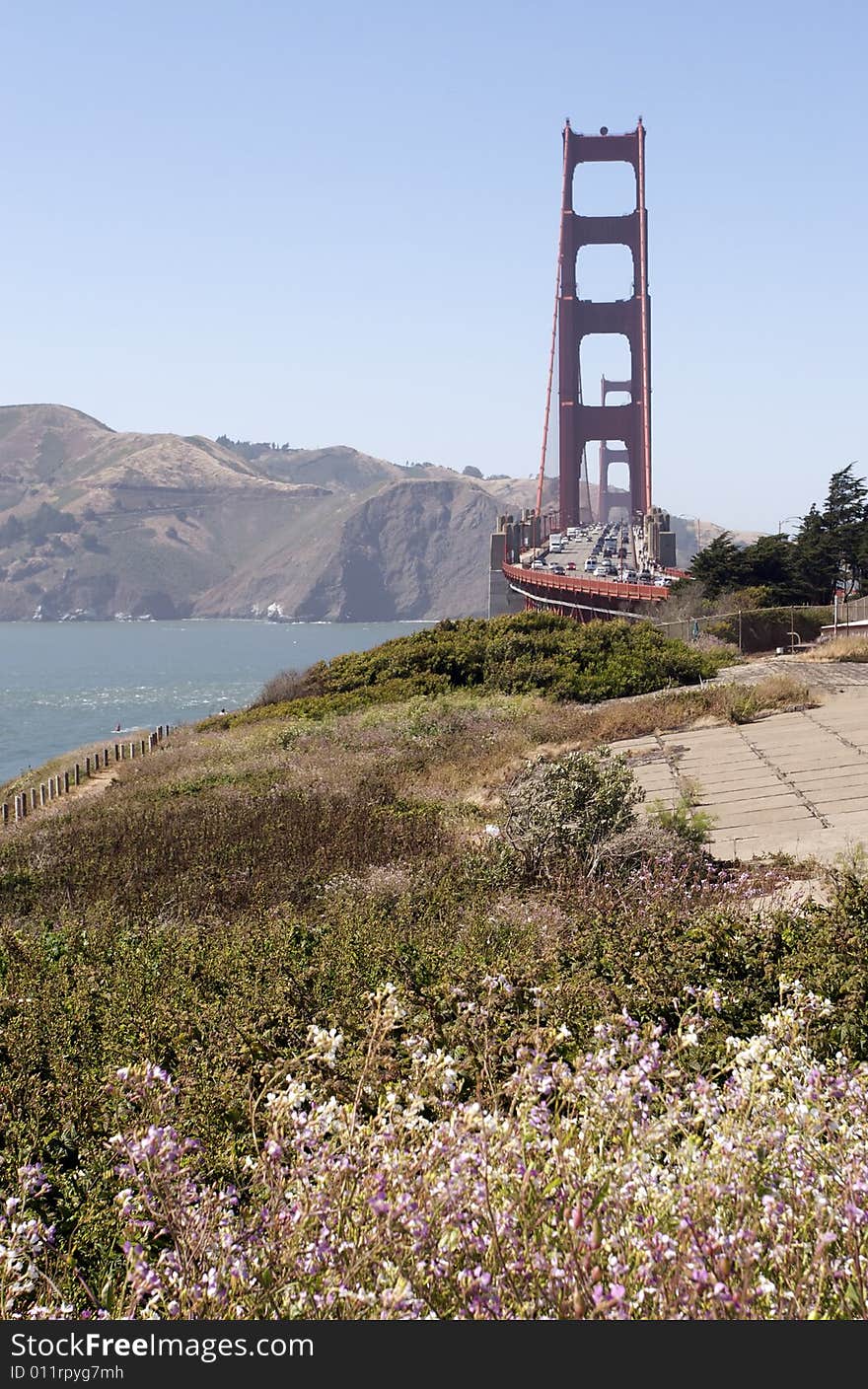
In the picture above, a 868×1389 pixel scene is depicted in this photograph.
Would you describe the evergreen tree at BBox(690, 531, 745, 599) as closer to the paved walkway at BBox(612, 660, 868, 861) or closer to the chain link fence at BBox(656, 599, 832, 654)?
the chain link fence at BBox(656, 599, 832, 654)

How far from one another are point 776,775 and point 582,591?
31.6 metres

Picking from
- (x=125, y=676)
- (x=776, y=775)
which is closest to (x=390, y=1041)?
(x=776, y=775)

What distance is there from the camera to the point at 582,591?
1601 inches

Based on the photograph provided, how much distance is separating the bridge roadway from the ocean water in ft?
36.6

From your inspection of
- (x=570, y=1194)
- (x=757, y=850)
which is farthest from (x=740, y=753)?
(x=570, y=1194)

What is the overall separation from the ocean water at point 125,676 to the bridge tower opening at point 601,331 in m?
25.5

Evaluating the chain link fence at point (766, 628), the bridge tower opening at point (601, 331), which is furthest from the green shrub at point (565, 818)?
the bridge tower opening at point (601, 331)

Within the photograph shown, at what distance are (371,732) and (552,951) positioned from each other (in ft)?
26.6

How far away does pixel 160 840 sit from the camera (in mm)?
8312

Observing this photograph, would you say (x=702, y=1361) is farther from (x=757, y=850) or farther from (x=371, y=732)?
(x=371, y=732)

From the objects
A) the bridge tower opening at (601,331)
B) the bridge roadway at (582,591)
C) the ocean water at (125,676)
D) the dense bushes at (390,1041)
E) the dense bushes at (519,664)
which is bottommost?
the ocean water at (125,676)

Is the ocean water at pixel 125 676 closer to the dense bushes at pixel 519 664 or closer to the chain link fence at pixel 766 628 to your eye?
the chain link fence at pixel 766 628

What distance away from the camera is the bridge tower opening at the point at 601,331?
85.0 m

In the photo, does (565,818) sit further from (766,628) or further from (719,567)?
(719,567)
